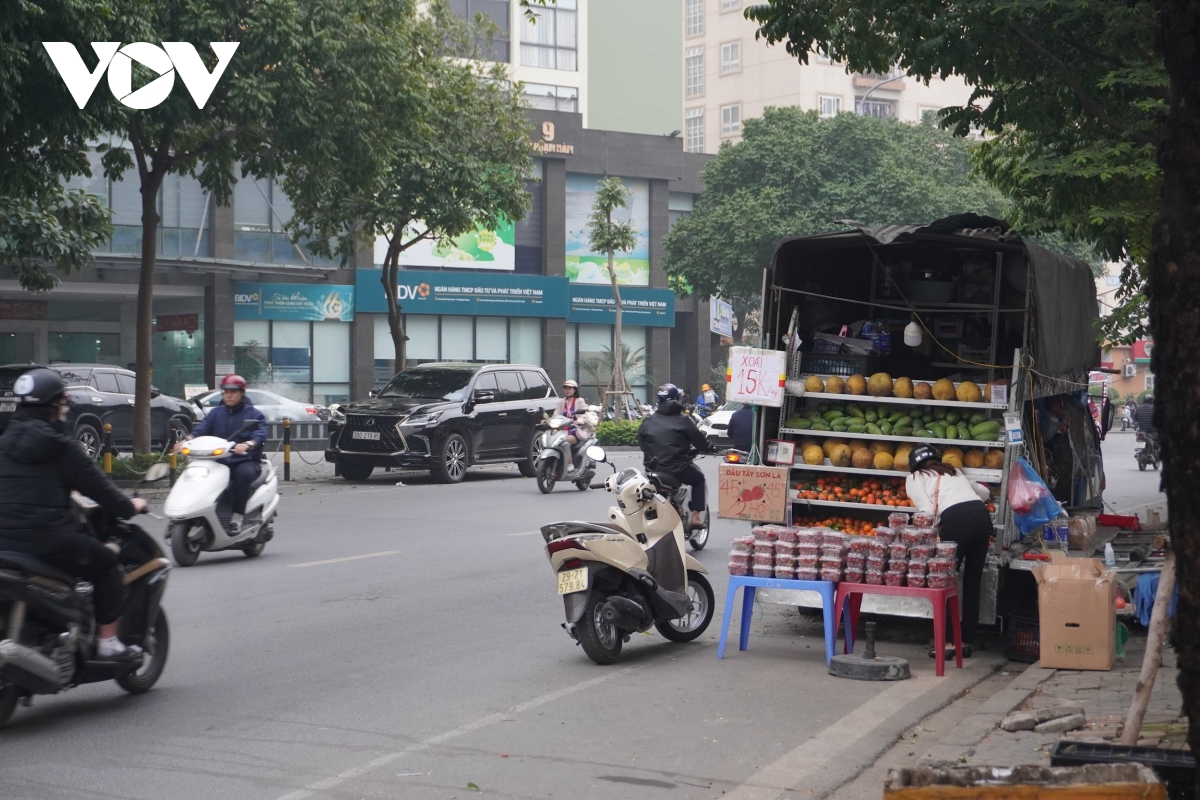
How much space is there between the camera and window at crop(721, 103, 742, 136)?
78981mm

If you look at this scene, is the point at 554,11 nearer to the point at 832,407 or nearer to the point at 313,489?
the point at 313,489

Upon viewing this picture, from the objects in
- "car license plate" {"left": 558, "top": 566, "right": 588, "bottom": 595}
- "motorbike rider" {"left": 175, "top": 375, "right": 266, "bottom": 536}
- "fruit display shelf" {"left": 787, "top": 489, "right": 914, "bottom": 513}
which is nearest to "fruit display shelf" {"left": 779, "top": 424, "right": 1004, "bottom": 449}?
"fruit display shelf" {"left": 787, "top": 489, "right": 914, "bottom": 513}

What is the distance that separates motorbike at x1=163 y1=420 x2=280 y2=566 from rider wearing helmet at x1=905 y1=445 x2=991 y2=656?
6572mm

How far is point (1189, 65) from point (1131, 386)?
9047 cm

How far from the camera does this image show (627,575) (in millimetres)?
8547

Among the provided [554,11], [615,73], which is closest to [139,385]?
Result: [554,11]

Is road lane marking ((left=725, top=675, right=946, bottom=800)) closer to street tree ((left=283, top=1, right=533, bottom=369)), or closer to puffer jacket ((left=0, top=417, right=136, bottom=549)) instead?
puffer jacket ((left=0, top=417, right=136, bottom=549))

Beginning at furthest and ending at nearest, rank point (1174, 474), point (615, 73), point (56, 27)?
point (615, 73) → point (56, 27) → point (1174, 474)

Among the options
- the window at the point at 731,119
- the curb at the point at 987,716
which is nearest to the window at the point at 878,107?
the window at the point at 731,119

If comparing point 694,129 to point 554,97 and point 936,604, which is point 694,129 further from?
point 936,604

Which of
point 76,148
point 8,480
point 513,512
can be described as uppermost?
point 76,148

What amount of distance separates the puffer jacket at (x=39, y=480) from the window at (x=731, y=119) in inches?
2935

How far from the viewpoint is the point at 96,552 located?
6727 mm

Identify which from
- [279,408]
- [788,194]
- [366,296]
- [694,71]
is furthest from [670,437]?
[694,71]
